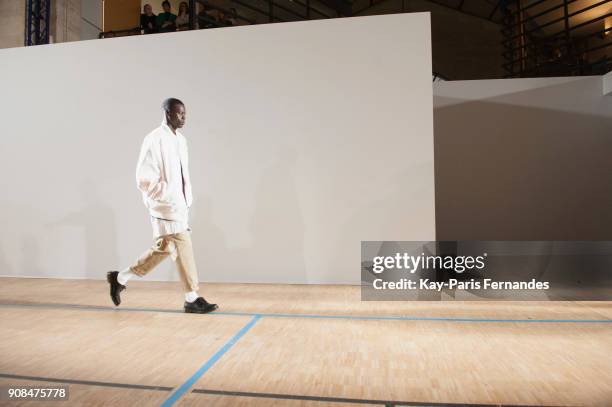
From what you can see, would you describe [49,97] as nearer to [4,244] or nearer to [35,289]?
[4,244]

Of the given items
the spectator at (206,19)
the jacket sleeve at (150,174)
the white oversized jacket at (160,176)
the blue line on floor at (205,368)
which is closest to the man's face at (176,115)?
the white oversized jacket at (160,176)

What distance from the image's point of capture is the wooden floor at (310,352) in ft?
5.46

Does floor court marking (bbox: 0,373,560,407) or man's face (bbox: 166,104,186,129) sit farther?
man's face (bbox: 166,104,186,129)

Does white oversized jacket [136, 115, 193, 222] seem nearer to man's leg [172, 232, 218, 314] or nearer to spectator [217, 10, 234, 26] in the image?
man's leg [172, 232, 218, 314]

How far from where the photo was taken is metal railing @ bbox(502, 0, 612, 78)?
5.75 metres

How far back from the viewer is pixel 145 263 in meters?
3.09

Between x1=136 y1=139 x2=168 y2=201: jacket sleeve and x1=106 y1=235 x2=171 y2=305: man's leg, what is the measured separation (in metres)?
0.31

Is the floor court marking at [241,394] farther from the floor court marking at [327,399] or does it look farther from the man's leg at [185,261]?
the man's leg at [185,261]

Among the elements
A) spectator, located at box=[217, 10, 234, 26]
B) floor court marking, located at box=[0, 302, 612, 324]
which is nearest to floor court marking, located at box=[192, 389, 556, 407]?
floor court marking, located at box=[0, 302, 612, 324]

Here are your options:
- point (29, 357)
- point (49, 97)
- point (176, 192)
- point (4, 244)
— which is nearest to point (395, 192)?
point (176, 192)

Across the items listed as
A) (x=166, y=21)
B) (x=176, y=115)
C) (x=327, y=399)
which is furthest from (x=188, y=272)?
(x=166, y=21)

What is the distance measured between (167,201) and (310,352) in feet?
4.76

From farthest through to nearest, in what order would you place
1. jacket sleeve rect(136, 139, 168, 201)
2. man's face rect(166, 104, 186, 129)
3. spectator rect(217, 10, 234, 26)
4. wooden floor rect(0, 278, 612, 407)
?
spectator rect(217, 10, 234, 26) < man's face rect(166, 104, 186, 129) < jacket sleeve rect(136, 139, 168, 201) < wooden floor rect(0, 278, 612, 407)

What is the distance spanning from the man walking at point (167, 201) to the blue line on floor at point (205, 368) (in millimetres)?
580
